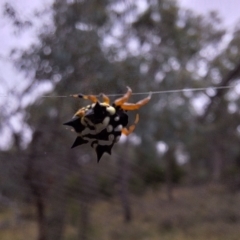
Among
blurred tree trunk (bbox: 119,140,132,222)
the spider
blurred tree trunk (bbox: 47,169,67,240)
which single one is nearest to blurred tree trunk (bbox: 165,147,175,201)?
blurred tree trunk (bbox: 119,140,132,222)

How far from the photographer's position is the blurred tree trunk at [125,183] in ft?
32.6

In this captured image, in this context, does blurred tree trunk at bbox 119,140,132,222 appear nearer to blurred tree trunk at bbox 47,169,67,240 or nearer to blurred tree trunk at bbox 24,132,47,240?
blurred tree trunk at bbox 47,169,67,240

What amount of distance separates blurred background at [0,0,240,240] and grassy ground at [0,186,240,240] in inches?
1.1

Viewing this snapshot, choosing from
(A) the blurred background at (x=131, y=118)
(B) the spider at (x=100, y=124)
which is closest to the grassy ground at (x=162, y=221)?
(A) the blurred background at (x=131, y=118)

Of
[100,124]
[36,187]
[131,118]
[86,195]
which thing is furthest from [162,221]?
[100,124]

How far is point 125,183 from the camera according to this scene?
34.2 ft

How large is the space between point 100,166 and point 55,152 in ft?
5.15

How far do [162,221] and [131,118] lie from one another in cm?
703

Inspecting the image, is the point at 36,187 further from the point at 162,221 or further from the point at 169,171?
the point at 169,171

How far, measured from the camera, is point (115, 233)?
10.4 m

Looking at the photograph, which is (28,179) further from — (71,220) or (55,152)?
(71,220)

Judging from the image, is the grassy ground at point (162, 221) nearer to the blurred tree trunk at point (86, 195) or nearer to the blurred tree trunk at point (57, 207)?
the blurred tree trunk at point (86, 195)

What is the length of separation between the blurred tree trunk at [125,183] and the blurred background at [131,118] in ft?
0.09

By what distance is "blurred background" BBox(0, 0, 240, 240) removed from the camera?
19.5 ft
